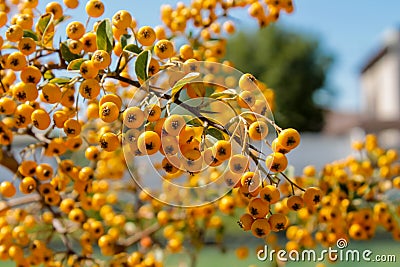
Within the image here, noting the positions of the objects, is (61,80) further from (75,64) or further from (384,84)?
(384,84)

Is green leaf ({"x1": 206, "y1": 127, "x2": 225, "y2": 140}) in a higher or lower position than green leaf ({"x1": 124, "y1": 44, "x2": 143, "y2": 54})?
lower

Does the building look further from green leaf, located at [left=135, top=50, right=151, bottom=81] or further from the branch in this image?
green leaf, located at [left=135, top=50, right=151, bottom=81]

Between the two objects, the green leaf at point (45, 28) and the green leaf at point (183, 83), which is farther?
the green leaf at point (45, 28)

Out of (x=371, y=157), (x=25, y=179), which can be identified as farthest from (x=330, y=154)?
(x=25, y=179)

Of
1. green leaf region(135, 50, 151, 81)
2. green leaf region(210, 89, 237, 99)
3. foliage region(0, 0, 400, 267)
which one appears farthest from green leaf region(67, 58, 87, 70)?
green leaf region(210, 89, 237, 99)

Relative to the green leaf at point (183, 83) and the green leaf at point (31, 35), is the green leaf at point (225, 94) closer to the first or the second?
the green leaf at point (183, 83)

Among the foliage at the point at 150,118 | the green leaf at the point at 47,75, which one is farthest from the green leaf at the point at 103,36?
the green leaf at the point at 47,75

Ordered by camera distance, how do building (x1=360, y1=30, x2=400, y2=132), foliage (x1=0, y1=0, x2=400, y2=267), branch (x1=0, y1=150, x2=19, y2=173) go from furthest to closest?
1. building (x1=360, y1=30, x2=400, y2=132)
2. branch (x1=0, y1=150, x2=19, y2=173)
3. foliage (x1=0, y1=0, x2=400, y2=267)
